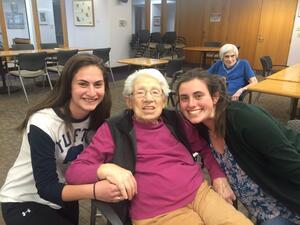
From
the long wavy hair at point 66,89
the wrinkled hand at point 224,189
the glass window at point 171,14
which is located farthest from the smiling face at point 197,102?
the glass window at point 171,14

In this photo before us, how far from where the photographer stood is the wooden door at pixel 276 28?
7684 millimetres

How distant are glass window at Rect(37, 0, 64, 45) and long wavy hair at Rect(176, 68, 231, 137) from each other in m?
7.72

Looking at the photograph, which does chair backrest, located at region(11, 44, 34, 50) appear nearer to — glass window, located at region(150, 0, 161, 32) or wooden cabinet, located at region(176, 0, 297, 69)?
glass window, located at region(150, 0, 161, 32)

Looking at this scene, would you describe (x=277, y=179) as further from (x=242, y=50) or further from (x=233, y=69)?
(x=242, y=50)

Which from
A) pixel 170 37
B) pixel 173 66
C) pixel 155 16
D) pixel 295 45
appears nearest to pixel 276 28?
pixel 295 45

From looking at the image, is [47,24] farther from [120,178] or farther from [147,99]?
[120,178]

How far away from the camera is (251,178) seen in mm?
1256

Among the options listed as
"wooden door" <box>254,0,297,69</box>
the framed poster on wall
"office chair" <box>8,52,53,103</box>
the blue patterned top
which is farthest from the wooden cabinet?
the blue patterned top

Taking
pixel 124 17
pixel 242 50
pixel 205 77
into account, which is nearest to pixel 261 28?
pixel 242 50

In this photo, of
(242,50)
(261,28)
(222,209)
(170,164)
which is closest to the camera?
(222,209)

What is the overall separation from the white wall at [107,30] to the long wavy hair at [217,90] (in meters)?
6.68

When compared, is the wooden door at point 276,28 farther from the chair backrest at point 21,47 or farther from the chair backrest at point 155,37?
the chair backrest at point 21,47

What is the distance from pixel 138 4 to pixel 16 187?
10.8 m

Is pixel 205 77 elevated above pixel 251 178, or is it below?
above
